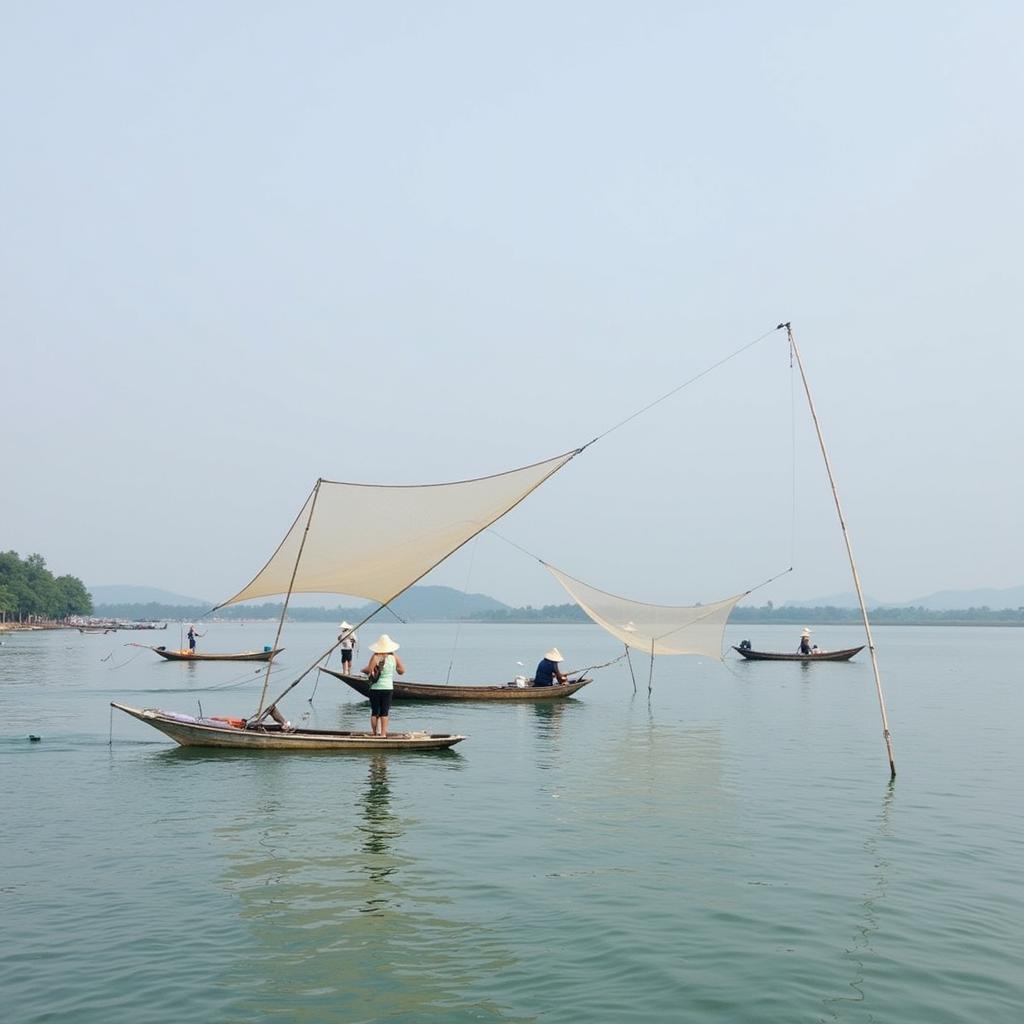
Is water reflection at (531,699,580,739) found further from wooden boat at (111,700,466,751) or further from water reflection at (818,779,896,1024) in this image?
water reflection at (818,779,896,1024)

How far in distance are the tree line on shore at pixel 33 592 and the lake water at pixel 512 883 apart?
4642 inches

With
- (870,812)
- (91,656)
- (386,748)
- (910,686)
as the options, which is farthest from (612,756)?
(91,656)

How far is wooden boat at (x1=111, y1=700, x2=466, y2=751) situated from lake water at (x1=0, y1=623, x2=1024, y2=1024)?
0.96 ft

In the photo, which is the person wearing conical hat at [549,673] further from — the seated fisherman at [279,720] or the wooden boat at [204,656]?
the wooden boat at [204,656]

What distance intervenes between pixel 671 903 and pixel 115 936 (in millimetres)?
5434

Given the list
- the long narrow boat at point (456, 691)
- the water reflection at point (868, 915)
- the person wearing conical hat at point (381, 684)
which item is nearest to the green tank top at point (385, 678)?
the person wearing conical hat at point (381, 684)

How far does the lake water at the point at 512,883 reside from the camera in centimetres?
768

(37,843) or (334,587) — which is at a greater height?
(334,587)

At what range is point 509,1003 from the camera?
7.50 metres

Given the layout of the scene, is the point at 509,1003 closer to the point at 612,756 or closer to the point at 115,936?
the point at 115,936

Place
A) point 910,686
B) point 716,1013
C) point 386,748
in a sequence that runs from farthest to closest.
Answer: point 910,686, point 386,748, point 716,1013

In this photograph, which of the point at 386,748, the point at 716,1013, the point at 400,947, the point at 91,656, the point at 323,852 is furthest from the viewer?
the point at 91,656

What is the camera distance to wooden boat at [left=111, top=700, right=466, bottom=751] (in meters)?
18.8

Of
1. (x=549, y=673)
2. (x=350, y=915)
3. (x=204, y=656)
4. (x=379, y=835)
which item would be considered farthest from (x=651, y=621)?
(x=204, y=656)
